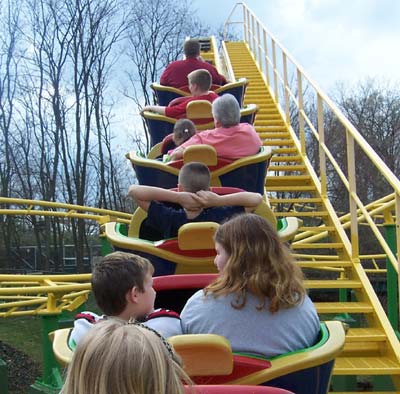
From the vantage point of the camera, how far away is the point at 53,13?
1920 cm

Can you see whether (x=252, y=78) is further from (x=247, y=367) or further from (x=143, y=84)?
(x=143, y=84)

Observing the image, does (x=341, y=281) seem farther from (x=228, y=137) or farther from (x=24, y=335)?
(x=24, y=335)

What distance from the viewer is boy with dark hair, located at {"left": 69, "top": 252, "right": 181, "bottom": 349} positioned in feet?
5.48

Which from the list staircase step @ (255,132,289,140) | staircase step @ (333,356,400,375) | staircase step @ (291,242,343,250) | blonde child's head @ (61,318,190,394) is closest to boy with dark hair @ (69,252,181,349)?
blonde child's head @ (61,318,190,394)

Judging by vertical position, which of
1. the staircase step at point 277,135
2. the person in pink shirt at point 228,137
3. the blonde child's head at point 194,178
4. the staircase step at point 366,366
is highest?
the staircase step at point 277,135

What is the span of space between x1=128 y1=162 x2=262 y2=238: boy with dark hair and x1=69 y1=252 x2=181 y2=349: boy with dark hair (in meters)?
0.99

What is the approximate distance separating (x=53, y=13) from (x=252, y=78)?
12003 millimetres

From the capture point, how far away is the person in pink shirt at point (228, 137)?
384 centimetres

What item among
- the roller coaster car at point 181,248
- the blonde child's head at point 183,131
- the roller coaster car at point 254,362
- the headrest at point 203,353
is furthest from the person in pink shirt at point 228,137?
the headrest at point 203,353

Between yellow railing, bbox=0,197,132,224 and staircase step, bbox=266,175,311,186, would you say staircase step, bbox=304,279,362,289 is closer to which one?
staircase step, bbox=266,175,311,186

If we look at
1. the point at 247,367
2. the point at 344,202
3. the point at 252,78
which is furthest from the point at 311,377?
the point at 344,202

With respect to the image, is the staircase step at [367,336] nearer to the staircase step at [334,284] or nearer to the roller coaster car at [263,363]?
the staircase step at [334,284]

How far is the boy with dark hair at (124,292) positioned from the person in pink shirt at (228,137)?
2.13 m

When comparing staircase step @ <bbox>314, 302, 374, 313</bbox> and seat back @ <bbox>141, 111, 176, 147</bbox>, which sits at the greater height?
seat back @ <bbox>141, 111, 176, 147</bbox>
